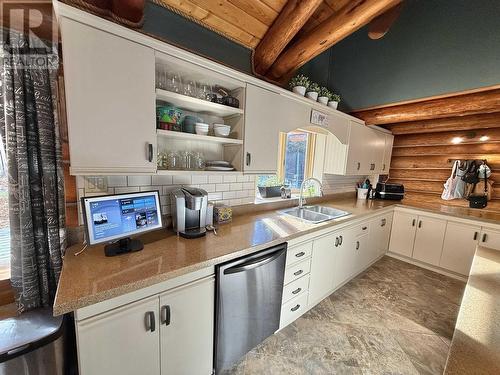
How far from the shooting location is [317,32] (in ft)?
5.65

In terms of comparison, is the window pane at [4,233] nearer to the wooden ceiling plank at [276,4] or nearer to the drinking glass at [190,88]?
the drinking glass at [190,88]

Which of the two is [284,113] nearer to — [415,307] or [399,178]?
[415,307]

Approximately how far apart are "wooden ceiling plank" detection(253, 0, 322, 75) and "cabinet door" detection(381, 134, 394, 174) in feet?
8.85

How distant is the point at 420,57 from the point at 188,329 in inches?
135

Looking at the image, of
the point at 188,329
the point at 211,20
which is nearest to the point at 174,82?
the point at 211,20

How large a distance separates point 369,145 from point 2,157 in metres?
3.91

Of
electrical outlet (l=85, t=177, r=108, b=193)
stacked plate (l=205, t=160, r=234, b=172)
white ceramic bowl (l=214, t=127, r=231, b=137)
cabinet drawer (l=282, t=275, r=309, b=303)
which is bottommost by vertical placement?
cabinet drawer (l=282, t=275, r=309, b=303)

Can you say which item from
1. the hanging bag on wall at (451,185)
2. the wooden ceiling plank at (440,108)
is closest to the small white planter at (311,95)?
the wooden ceiling plank at (440,108)

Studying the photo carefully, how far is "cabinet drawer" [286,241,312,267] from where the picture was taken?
5.49ft

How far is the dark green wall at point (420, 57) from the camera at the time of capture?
1.97 metres

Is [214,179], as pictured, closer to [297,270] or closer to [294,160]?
[297,270]

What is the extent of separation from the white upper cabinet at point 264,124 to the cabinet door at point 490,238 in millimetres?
2700

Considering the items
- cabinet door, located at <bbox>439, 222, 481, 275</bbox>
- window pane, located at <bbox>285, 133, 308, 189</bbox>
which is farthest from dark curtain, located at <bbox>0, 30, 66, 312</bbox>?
cabinet door, located at <bbox>439, 222, 481, 275</bbox>

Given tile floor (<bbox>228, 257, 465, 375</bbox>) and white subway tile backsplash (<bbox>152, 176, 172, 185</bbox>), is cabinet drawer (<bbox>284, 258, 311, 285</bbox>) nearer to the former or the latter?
tile floor (<bbox>228, 257, 465, 375</bbox>)
